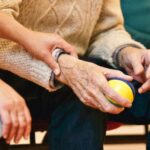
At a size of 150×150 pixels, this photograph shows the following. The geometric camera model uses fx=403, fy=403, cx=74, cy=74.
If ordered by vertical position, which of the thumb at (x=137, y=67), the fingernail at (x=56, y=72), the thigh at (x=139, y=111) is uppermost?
the fingernail at (x=56, y=72)

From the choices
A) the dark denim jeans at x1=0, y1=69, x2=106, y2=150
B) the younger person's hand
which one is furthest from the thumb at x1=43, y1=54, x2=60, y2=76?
the dark denim jeans at x1=0, y1=69, x2=106, y2=150

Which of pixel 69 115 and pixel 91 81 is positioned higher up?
pixel 91 81

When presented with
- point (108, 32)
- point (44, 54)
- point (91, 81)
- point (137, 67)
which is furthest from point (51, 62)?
point (108, 32)

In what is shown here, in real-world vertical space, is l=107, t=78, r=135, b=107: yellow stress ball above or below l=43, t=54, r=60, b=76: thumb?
below

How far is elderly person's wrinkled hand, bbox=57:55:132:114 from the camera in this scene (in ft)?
2.93

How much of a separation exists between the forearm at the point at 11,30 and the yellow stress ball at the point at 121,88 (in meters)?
0.25

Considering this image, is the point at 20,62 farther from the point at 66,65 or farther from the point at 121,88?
the point at 121,88

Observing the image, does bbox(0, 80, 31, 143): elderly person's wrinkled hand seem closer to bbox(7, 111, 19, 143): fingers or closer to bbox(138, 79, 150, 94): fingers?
bbox(7, 111, 19, 143): fingers

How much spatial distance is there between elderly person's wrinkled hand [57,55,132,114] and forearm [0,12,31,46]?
108 millimetres

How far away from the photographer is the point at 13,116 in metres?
0.84

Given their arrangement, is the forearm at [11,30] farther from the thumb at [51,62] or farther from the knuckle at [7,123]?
the knuckle at [7,123]

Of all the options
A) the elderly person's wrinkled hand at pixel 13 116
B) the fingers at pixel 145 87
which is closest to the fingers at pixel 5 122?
the elderly person's wrinkled hand at pixel 13 116

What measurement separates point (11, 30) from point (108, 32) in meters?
0.41

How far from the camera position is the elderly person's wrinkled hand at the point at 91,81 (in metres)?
0.89
